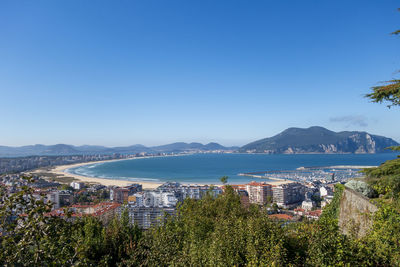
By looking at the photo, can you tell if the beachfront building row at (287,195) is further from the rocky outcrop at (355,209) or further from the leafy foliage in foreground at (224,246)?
the leafy foliage in foreground at (224,246)

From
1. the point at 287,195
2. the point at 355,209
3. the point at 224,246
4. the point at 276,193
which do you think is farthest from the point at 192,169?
the point at 224,246

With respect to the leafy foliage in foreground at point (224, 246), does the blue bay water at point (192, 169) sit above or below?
below

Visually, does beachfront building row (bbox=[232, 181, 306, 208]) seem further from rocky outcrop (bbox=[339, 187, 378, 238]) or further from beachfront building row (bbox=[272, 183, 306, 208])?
rocky outcrop (bbox=[339, 187, 378, 238])

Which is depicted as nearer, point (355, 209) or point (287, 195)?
point (355, 209)

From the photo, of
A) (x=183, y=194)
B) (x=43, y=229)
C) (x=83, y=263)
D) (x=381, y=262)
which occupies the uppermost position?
(x=43, y=229)

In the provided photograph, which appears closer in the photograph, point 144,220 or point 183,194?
point 144,220

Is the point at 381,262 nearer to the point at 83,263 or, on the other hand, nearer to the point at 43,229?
the point at 83,263

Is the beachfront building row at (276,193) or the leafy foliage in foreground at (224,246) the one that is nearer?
the leafy foliage in foreground at (224,246)

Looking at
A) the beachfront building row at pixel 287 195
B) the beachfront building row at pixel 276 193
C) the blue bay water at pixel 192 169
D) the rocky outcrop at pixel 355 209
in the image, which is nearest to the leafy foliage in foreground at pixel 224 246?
the rocky outcrop at pixel 355 209

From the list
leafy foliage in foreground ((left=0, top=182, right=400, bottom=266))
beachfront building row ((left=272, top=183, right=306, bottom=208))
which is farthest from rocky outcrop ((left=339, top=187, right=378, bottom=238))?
beachfront building row ((left=272, top=183, right=306, bottom=208))

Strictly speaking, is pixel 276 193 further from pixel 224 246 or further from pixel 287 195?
pixel 224 246

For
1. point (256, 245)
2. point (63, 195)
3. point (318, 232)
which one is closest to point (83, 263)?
point (256, 245)
